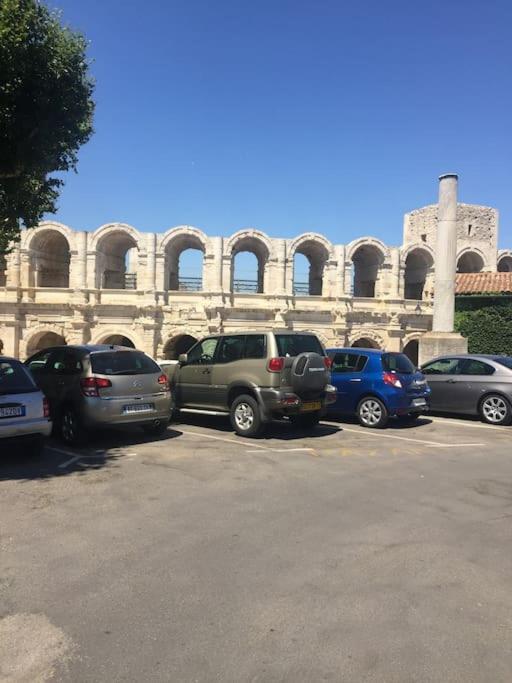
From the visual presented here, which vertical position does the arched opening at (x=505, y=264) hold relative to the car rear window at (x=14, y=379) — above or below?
above

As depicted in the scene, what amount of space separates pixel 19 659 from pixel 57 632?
30 cm

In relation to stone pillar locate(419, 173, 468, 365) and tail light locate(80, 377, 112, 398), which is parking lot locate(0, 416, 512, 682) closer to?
tail light locate(80, 377, 112, 398)

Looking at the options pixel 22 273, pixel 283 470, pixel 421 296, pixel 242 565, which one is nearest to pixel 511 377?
pixel 283 470

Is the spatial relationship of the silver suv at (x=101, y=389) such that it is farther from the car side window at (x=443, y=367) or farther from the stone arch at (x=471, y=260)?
the stone arch at (x=471, y=260)

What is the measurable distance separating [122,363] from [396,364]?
19.5 ft

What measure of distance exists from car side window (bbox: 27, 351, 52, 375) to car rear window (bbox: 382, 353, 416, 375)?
22.5ft

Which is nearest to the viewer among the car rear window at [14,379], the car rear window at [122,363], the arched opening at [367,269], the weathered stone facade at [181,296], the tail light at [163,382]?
the car rear window at [14,379]

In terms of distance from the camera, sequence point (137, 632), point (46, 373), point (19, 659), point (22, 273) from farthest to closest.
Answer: point (22, 273), point (46, 373), point (137, 632), point (19, 659)

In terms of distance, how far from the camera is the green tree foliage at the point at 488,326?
2227 centimetres

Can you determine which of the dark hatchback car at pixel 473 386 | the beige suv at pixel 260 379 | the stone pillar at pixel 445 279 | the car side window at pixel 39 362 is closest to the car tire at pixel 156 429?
the beige suv at pixel 260 379

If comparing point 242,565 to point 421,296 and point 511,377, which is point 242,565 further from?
point 421,296

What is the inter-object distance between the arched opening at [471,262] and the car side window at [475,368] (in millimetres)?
20588

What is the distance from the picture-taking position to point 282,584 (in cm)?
392

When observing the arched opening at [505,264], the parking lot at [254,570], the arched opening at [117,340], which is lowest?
the parking lot at [254,570]
